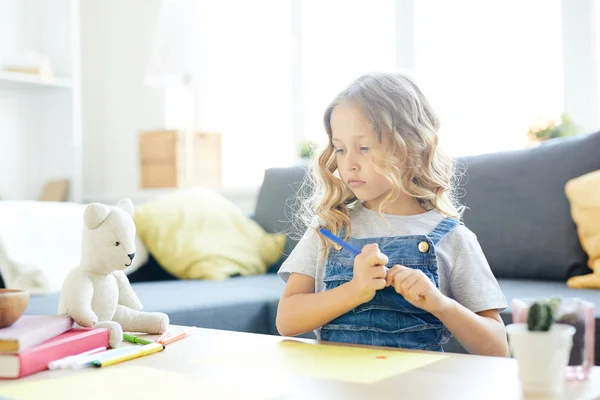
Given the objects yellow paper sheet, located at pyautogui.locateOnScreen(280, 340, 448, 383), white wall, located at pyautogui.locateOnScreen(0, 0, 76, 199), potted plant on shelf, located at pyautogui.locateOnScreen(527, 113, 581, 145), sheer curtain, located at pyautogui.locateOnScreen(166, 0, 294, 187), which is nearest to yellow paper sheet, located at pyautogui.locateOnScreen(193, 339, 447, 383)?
yellow paper sheet, located at pyautogui.locateOnScreen(280, 340, 448, 383)

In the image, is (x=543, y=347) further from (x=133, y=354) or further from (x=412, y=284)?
(x=133, y=354)

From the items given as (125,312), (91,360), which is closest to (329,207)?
(125,312)

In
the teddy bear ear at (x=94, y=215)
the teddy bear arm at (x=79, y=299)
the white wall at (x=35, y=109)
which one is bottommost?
the teddy bear arm at (x=79, y=299)

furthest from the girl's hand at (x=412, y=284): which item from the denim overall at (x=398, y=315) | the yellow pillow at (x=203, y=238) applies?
the yellow pillow at (x=203, y=238)

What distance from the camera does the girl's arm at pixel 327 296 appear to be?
951 millimetres

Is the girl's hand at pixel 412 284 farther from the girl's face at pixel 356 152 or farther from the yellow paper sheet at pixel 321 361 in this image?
the girl's face at pixel 356 152

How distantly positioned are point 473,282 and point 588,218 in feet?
2.76

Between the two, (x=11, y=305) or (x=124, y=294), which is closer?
(x=11, y=305)

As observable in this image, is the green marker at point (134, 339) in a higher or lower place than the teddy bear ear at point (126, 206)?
lower

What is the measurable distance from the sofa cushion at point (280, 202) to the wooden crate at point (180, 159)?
92cm

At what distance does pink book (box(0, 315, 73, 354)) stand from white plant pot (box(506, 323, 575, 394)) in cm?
53

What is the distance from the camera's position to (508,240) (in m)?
2.00

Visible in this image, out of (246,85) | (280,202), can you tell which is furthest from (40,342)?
(246,85)

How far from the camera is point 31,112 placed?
3746mm
